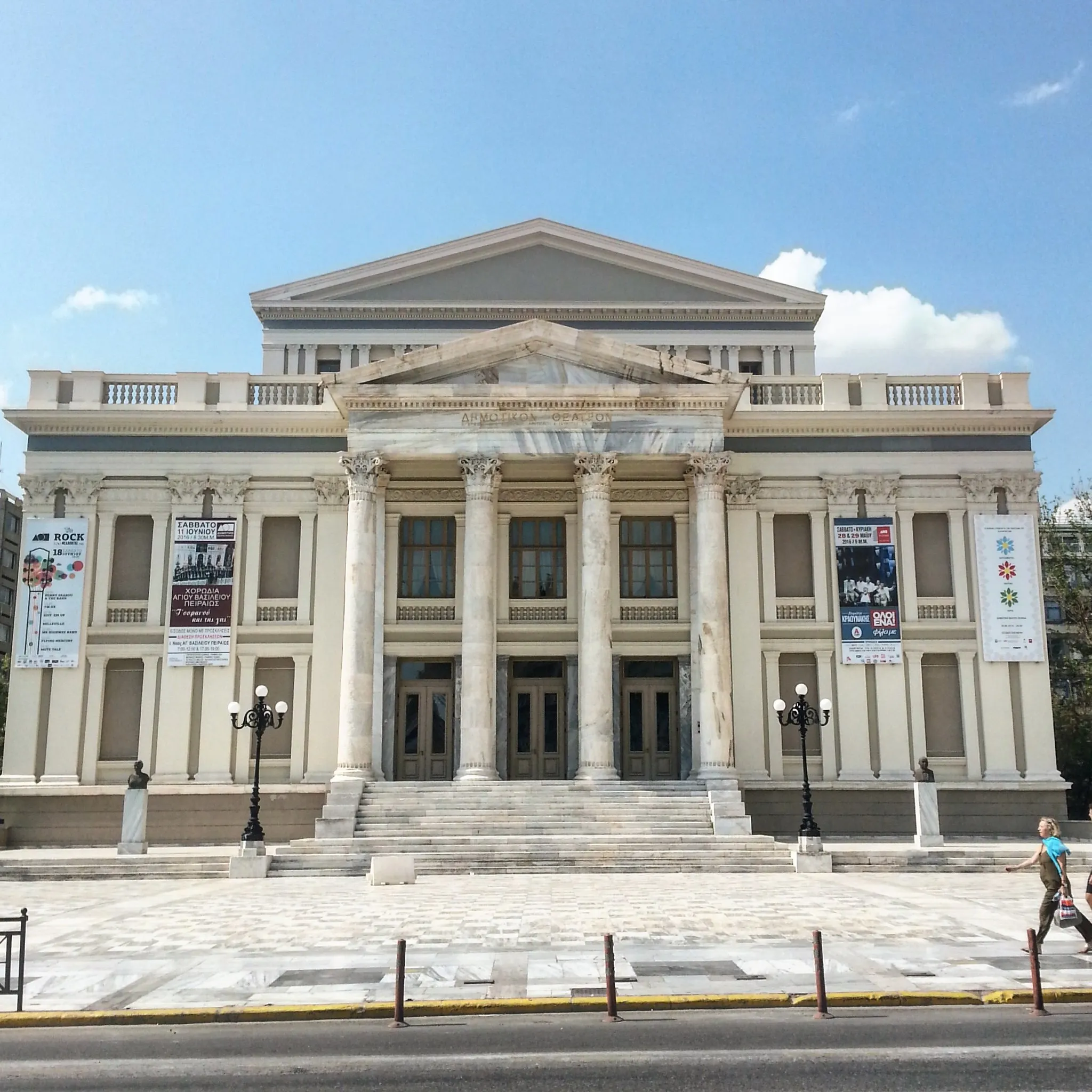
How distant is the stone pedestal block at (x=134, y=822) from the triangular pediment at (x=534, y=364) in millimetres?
11903

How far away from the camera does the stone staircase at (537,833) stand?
2609cm

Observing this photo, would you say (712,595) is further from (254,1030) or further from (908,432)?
(254,1030)

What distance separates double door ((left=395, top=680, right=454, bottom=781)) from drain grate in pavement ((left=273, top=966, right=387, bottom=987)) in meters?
20.3

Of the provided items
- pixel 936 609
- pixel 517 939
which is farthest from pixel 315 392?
pixel 517 939

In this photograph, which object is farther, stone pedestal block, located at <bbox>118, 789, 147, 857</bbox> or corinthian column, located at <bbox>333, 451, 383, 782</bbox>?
corinthian column, located at <bbox>333, 451, 383, 782</bbox>

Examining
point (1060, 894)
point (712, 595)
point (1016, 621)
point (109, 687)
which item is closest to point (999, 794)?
point (1016, 621)

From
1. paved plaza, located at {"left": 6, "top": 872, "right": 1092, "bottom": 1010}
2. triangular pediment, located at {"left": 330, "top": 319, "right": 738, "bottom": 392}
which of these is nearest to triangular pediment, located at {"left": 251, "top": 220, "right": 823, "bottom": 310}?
triangular pediment, located at {"left": 330, "top": 319, "right": 738, "bottom": 392}

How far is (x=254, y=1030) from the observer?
35.3 ft

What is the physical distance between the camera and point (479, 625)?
3100 cm

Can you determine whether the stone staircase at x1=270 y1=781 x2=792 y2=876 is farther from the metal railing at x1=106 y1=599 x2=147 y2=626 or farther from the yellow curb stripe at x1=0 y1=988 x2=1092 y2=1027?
the yellow curb stripe at x1=0 y1=988 x2=1092 y2=1027

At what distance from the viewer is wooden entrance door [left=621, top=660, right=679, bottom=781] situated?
3375cm

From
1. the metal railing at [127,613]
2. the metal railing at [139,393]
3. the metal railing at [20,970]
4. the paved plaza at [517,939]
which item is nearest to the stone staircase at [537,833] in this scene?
the paved plaza at [517,939]

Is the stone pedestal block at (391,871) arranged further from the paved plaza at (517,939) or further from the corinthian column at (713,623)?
the corinthian column at (713,623)

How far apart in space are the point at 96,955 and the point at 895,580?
82.6 feet
